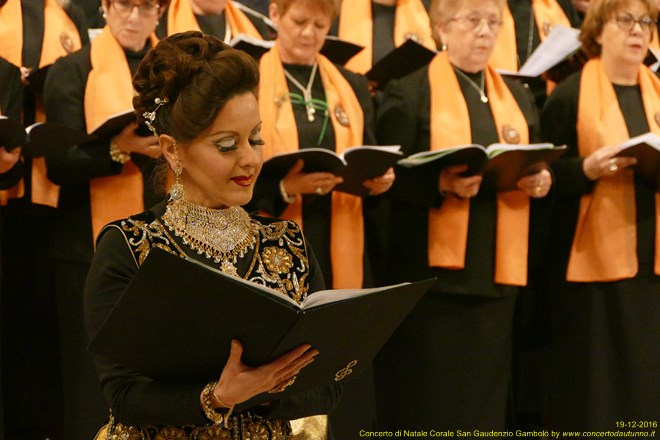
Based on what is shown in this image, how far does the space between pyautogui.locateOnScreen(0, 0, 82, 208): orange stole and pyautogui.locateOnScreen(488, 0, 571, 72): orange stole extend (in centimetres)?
181

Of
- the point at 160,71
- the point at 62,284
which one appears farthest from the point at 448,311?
the point at 160,71

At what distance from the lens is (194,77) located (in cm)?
193

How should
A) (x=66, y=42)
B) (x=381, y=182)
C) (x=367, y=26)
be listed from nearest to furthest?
(x=381, y=182), (x=66, y=42), (x=367, y=26)

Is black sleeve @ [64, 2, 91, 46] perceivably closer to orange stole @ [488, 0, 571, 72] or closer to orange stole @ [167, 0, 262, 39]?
orange stole @ [167, 0, 262, 39]

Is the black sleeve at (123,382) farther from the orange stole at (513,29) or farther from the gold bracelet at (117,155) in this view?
the orange stole at (513,29)

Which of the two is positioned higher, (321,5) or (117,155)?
(321,5)

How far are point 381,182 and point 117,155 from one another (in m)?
0.91

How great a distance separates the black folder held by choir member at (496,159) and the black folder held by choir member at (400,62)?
0.48 meters

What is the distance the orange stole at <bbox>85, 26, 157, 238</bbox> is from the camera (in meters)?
3.50

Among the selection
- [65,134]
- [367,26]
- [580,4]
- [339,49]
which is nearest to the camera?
[65,134]

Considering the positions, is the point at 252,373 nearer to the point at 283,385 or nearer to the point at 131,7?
the point at 283,385

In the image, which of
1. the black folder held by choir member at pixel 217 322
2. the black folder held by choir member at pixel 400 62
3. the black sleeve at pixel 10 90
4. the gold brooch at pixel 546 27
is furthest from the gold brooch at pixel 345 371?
the gold brooch at pixel 546 27

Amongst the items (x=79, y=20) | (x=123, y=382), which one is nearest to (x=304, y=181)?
(x=79, y=20)

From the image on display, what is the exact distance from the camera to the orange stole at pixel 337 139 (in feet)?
11.9
